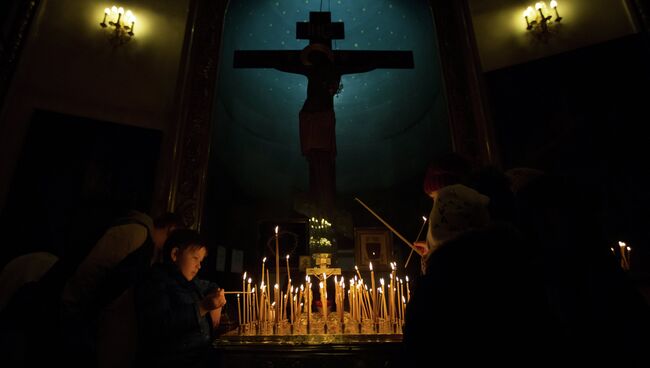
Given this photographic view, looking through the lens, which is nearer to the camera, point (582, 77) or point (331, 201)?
point (582, 77)

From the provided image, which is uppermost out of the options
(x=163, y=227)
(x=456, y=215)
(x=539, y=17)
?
(x=539, y=17)

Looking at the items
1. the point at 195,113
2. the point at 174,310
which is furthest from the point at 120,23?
Result: the point at 174,310

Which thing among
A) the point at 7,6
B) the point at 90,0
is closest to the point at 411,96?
the point at 90,0

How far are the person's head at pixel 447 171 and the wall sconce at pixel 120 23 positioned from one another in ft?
13.5

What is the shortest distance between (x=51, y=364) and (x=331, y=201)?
2932 mm

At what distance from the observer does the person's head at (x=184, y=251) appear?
2203 millimetres

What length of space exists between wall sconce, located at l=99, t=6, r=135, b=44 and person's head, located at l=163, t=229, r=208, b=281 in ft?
10.4

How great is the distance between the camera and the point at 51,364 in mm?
1821

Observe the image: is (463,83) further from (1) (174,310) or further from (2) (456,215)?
(1) (174,310)

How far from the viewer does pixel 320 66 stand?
4785 millimetres

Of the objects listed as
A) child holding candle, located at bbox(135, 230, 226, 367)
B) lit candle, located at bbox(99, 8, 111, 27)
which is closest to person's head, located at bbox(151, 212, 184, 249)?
child holding candle, located at bbox(135, 230, 226, 367)

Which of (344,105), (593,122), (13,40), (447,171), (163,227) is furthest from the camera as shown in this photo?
(344,105)

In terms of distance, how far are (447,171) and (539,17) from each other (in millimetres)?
3605

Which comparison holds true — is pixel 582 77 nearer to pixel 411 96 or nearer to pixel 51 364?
pixel 411 96
